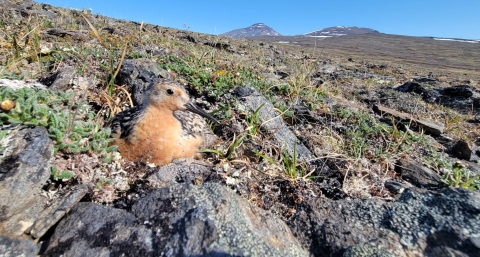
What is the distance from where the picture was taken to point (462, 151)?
4758mm

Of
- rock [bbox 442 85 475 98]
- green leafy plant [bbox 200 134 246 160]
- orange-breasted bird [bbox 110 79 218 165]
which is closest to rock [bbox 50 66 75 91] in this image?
orange-breasted bird [bbox 110 79 218 165]

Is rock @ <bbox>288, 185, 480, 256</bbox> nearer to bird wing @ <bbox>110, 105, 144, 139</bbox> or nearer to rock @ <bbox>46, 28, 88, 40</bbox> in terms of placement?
bird wing @ <bbox>110, 105, 144, 139</bbox>

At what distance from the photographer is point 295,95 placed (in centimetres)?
599

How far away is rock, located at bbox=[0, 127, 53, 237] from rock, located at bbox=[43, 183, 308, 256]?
281 mm

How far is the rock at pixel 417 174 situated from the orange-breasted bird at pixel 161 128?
2645mm

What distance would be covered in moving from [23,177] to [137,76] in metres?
2.84

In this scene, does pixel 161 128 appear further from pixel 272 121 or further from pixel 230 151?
pixel 272 121

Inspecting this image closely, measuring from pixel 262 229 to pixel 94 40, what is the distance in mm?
6826

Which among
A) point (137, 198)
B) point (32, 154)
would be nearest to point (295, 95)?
point (137, 198)

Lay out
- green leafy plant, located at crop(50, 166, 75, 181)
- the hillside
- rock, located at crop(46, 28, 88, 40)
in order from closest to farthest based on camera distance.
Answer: green leafy plant, located at crop(50, 166, 75, 181) → rock, located at crop(46, 28, 88, 40) → the hillside

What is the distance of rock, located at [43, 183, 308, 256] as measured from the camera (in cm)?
187

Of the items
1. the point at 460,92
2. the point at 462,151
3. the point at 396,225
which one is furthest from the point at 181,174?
the point at 460,92

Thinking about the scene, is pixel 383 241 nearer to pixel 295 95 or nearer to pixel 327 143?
pixel 327 143

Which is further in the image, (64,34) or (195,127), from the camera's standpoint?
(64,34)
